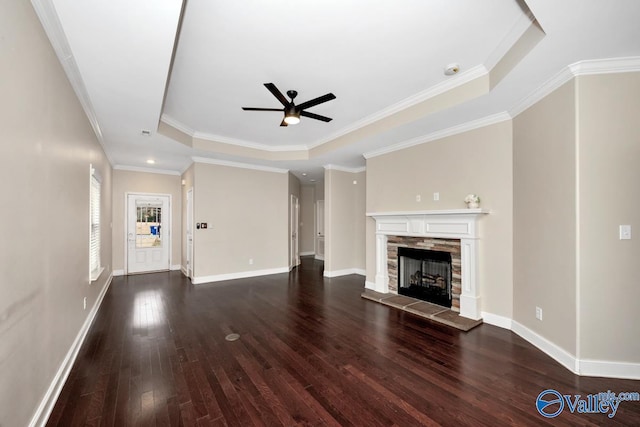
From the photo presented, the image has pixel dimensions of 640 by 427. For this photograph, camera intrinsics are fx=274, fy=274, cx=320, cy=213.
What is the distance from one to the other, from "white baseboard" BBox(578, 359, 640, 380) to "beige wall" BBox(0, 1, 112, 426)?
165 inches

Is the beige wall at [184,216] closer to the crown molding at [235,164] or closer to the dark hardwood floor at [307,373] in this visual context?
the crown molding at [235,164]

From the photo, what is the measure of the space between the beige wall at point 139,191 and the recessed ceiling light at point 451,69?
23.0 ft

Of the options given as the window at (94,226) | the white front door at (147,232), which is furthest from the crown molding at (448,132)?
the white front door at (147,232)

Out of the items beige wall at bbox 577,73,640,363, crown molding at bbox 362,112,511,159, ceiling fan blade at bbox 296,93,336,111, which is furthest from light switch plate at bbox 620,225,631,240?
ceiling fan blade at bbox 296,93,336,111

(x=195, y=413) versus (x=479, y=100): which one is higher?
(x=479, y=100)

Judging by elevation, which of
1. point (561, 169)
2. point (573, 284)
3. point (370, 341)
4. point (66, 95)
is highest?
point (66, 95)

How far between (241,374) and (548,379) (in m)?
2.72

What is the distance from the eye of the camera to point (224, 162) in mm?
6180

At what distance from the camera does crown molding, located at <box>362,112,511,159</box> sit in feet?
11.8

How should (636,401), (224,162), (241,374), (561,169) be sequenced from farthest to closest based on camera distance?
1. (224,162)
2. (561,169)
3. (241,374)
4. (636,401)

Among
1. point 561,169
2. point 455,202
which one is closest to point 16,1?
point 561,169

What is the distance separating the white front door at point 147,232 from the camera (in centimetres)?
690

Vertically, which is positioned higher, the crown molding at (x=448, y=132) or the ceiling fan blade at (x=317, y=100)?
the ceiling fan blade at (x=317, y=100)

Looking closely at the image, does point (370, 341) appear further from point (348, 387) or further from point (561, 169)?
point (561, 169)
